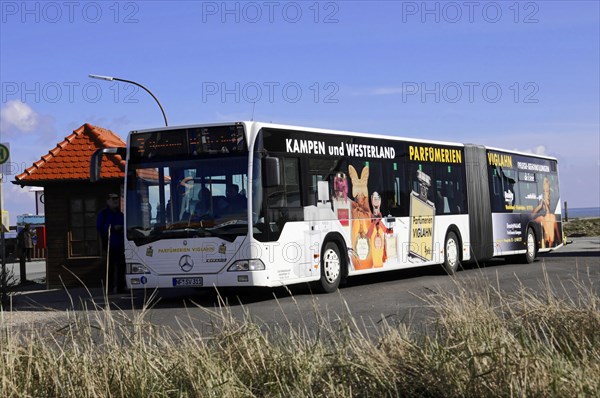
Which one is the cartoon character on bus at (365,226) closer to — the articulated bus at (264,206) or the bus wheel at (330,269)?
the articulated bus at (264,206)

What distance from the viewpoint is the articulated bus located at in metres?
15.5

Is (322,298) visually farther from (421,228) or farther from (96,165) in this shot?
(421,228)

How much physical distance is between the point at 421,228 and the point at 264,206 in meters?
5.84

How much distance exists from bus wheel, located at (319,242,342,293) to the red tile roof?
577 centimetres

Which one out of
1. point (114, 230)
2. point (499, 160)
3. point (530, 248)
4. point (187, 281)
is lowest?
point (187, 281)

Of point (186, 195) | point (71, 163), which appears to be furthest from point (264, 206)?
point (71, 163)

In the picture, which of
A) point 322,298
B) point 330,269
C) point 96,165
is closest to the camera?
point 322,298

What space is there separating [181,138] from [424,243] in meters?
6.49

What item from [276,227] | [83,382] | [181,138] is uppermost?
[181,138]

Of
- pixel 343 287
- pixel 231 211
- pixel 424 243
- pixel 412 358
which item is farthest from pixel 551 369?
pixel 424 243

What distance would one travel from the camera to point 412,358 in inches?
259

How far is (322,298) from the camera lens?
1609cm

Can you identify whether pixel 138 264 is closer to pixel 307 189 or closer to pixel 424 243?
pixel 307 189

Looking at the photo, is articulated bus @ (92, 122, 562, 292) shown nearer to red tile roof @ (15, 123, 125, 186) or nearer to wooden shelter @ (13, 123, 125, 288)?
red tile roof @ (15, 123, 125, 186)
